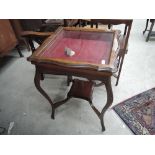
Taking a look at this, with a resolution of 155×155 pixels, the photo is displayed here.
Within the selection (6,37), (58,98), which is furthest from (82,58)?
(6,37)

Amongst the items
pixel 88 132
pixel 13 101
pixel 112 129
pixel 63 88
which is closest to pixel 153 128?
pixel 112 129

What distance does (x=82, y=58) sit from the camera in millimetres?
1300

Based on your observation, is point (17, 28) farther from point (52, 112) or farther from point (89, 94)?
point (89, 94)

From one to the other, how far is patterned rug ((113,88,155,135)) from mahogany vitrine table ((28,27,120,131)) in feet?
0.99

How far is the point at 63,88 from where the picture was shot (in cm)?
210

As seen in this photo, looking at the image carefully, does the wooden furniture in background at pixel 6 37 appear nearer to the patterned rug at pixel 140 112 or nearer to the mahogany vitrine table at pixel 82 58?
the mahogany vitrine table at pixel 82 58

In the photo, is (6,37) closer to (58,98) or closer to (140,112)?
(58,98)

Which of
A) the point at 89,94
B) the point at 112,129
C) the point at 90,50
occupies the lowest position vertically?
the point at 112,129

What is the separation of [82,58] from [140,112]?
0.92 metres

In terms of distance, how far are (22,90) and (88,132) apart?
1.05 metres

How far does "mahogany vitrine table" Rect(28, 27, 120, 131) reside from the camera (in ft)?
3.85

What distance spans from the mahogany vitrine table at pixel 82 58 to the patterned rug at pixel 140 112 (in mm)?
301

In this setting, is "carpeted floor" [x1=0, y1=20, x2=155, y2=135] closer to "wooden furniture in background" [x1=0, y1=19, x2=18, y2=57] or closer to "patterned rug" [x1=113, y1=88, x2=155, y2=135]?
"patterned rug" [x1=113, y1=88, x2=155, y2=135]

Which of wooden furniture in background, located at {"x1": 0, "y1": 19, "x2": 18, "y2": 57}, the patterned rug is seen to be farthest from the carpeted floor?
wooden furniture in background, located at {"x1": 0, "y1": 19, "x2": 18, "y2": 57}
